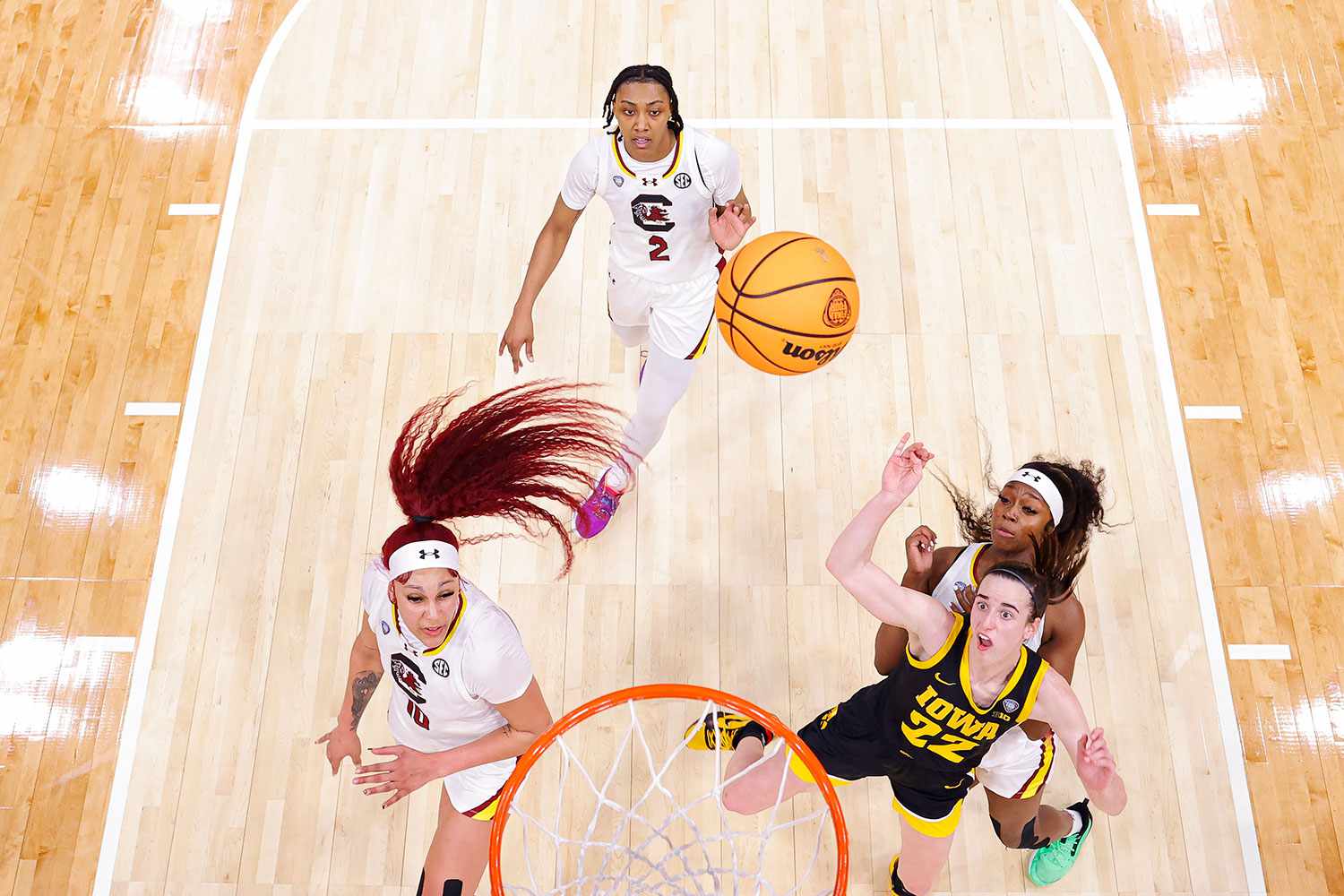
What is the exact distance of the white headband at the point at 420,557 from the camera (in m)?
3.20

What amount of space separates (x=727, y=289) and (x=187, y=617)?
2.65m

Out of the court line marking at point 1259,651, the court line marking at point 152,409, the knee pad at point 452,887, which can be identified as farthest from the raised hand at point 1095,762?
the court line marking at point 152,409

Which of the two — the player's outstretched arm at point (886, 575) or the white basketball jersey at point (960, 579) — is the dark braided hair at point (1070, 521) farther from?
the player's outstretched arm at point (886, 575)

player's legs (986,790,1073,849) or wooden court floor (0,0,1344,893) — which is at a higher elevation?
wooden court floor (0,0,1344,893)

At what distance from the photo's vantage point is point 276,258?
5.65 meters

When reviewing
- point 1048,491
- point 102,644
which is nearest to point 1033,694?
point 1048,491

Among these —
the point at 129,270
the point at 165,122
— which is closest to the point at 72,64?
the point at 165,122

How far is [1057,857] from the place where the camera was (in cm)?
414

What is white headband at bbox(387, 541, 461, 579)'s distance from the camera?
3.20 meters

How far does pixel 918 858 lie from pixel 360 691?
6.38 ft

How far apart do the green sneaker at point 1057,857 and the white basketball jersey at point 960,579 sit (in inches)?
36.7

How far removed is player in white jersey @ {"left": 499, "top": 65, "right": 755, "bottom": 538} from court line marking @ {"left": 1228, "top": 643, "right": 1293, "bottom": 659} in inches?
98.4

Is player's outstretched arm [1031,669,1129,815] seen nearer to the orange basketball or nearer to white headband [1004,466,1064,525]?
white headband [1004,466,1064,525]

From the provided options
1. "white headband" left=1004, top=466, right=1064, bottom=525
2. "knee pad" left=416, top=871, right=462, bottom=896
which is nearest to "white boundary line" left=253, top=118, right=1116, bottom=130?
"white headband" left=1004, top=466, right=1064, bottom=525
